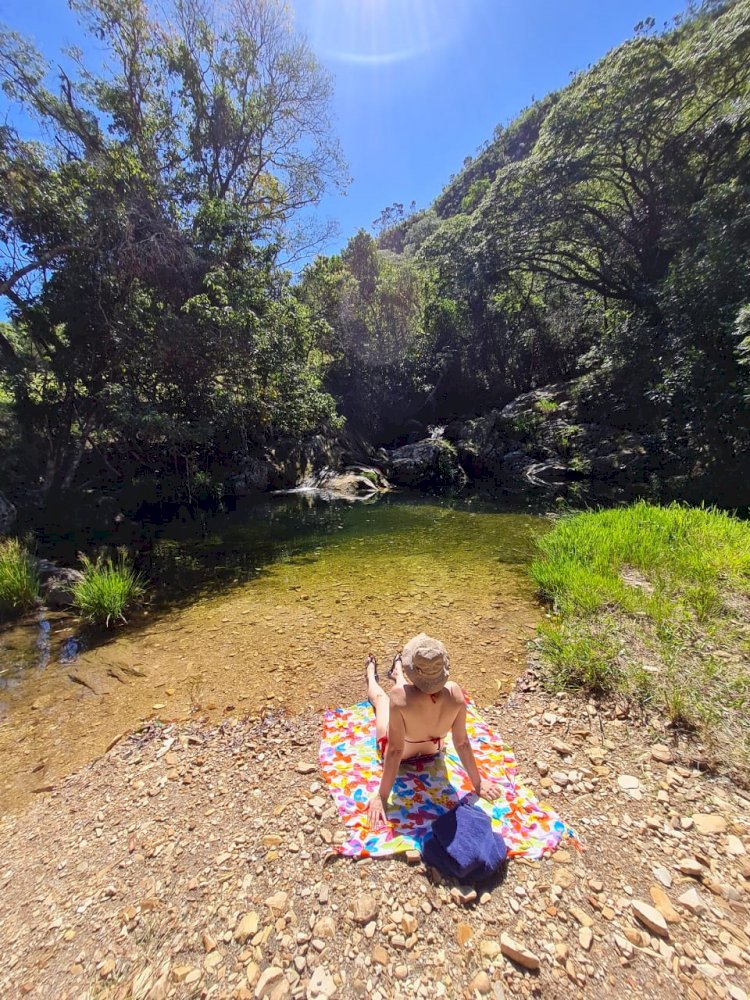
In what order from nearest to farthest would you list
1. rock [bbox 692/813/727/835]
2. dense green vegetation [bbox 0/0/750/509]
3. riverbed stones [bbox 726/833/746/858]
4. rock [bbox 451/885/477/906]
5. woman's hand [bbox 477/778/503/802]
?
1. rock [bbox 451/885/477/906]
2. riverbed stones [bbox 726/833/746/858]
3. rock [bbox 692/813/727/835]
4. woman's hand [bbox 477/778/503/802]
5. dense green vegetation [bbox 0/0/750/509]

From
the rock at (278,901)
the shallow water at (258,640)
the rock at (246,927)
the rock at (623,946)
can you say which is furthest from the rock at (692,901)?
the rock at (246,927)

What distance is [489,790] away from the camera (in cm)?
270

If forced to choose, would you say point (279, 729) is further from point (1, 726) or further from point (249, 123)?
point (249, 123)

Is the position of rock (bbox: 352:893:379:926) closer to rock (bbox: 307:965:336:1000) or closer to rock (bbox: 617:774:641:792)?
rock (bbox: 307:965:336:1000)

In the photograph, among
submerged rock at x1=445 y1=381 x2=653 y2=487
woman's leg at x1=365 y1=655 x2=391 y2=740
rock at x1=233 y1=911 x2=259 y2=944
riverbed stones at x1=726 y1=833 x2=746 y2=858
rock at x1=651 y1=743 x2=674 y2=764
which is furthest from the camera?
submerged rock at x1=445 y1=381 x2=653 y2=487

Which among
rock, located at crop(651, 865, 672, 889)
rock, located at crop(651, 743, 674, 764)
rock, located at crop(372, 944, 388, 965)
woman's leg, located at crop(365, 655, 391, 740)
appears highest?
woman's leg, located at crop(365, 655, 391, 740)

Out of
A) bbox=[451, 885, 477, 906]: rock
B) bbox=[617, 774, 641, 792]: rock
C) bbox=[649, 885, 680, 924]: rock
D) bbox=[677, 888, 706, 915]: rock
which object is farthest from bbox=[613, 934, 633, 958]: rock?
bbox=[617, 774, 641, 792]: rock

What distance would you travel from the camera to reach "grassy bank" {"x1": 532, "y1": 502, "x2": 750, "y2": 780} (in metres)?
3.18

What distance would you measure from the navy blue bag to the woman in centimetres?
25

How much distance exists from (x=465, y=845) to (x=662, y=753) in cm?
176

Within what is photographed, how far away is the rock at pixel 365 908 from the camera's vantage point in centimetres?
202

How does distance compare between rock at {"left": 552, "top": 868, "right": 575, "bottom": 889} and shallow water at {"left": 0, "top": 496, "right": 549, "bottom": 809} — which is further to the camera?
shallow water at {"left": 0, "top": 496, "right": 549, "bottom": 809}

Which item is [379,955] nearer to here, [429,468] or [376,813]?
[376,813]

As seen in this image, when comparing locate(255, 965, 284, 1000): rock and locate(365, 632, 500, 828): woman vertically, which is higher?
locate(365, 632, 500, 828): woman
